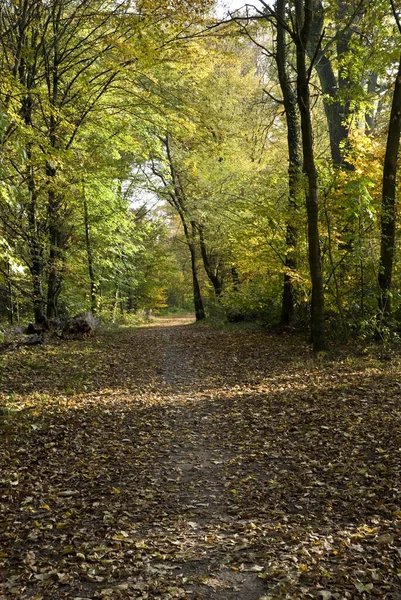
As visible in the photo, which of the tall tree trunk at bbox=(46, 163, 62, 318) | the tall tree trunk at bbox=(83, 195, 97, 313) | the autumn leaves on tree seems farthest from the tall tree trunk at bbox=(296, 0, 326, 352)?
the tall tree trunk at bbox=(83, 195, 97, 313)

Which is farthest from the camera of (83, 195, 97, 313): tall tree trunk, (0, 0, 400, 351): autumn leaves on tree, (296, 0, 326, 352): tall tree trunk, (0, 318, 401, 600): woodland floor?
(83, 195, 97, 313): tall tree trunk

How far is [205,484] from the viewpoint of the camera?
4.85 metres

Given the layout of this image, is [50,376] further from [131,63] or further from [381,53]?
[381,53]

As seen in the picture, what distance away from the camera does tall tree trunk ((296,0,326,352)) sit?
898cm

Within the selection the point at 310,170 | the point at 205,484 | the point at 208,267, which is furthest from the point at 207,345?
the point at 208,267

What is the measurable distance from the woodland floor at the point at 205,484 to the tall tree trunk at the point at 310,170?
1.17m

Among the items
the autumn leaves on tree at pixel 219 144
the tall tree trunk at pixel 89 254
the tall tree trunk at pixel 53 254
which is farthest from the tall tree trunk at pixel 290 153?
the tall tree trunk at pixel 89 254

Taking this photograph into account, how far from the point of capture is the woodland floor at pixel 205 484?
3271 mm

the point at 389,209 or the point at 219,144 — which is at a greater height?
the point at 219,144

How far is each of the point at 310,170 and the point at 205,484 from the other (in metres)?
6.71

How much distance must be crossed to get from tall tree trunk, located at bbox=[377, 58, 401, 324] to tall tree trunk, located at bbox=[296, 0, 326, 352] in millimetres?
1272

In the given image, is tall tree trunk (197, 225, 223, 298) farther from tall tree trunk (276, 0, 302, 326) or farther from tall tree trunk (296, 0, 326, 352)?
tall tree trunk (296, 0, 326, 352)

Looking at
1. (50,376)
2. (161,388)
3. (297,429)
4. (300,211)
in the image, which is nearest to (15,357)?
(50,376)

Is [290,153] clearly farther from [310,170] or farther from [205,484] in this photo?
[205,484]
